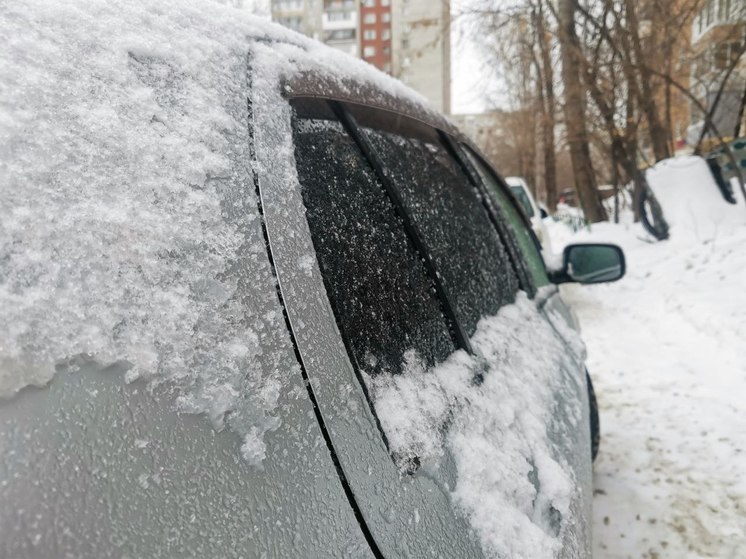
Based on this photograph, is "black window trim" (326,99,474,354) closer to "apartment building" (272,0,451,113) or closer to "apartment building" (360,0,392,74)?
"apartment building" (272,0,451,113)

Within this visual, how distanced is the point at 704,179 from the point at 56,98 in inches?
416

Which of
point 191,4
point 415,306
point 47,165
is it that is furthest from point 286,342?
point 191,4

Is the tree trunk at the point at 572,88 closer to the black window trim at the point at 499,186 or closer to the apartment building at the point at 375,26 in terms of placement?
the black window trim at the point at 499,186

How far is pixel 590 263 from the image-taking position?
311 centimetres

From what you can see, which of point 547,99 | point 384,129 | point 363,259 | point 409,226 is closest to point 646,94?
point 547,99

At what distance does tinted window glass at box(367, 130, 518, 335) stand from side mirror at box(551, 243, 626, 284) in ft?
3.46

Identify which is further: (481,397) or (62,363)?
(481,397)

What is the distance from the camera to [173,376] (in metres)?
0.67

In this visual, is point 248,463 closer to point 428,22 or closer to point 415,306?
point 415,306

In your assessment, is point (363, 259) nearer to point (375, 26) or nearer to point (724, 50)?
point (724, 50)

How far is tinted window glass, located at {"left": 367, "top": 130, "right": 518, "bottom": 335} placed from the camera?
143 centimetres

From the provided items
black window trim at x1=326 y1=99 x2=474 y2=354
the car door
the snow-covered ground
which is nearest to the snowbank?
the snow-covered ground

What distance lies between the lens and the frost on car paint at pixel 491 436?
3.00ft

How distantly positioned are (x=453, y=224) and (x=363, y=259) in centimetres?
67
